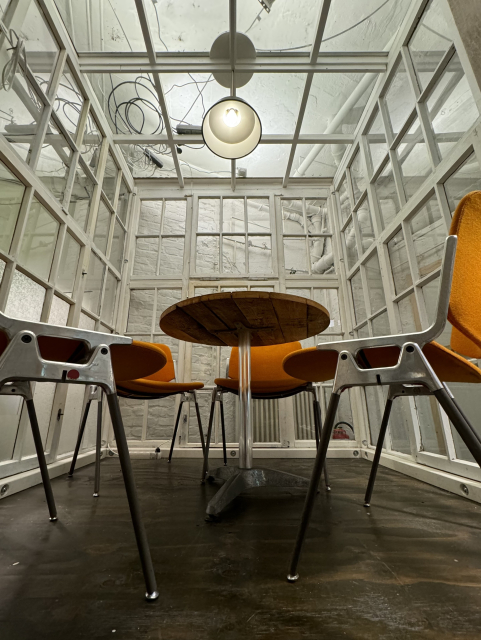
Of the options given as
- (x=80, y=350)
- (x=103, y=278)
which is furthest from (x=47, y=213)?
(x=80, y=350)

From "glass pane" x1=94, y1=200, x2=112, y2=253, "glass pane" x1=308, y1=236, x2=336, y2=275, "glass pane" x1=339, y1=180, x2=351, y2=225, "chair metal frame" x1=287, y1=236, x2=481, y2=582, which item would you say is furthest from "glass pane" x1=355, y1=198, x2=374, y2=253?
"glass pane" x1=94, y1=200, x2=112, y2=253

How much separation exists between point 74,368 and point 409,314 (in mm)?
1946

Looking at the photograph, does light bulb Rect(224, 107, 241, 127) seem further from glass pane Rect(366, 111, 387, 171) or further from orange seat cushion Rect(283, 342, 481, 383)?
orange seat cushion Rect(283, 342, 481, 383)

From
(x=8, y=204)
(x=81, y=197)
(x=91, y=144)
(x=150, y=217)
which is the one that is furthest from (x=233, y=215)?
(x=8, y=204)

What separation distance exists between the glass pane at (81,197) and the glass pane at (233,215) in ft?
4.61

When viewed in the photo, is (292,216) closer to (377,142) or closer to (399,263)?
(377,142)

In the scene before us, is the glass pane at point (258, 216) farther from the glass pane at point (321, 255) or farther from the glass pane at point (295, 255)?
the glass pane at point (321, 255)

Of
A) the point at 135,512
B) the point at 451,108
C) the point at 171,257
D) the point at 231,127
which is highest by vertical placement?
the point at 231,127

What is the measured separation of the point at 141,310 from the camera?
2990 mm

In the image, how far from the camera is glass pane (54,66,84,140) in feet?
6.38

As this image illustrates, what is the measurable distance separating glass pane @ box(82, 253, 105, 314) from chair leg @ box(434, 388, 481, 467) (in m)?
2.30

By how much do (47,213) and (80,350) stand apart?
1.50 meters

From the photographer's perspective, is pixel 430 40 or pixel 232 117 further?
pixel 232 117

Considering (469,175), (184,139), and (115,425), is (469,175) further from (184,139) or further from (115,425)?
(184,139)
